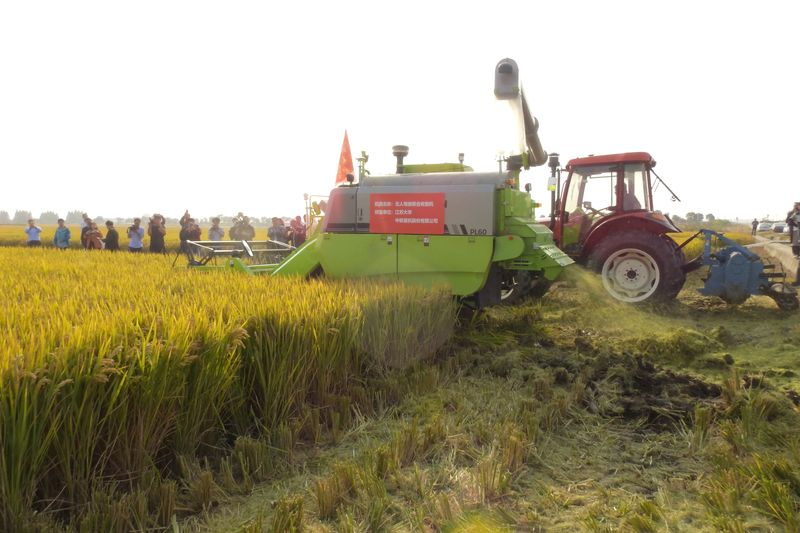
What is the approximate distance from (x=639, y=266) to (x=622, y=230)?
566 millimetres

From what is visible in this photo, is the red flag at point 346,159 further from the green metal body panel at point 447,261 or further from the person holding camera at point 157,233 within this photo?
the person holding camera at point 157,233

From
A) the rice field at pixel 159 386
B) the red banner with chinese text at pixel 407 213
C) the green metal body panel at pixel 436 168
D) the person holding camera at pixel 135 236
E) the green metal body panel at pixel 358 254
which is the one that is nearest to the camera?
the rice field at pixel 159 386

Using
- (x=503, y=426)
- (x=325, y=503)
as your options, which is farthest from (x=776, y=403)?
(x=325, y=503)

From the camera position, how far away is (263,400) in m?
3.19

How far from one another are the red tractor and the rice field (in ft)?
14.7

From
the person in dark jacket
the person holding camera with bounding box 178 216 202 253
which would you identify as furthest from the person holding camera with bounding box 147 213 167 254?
the person in dark jacket

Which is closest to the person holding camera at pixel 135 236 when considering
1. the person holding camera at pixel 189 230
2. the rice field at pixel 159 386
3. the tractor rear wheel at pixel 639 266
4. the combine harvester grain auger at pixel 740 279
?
the person holding camera at pixel 189 230

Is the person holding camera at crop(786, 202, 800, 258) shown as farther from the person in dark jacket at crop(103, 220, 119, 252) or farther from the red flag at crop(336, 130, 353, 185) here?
the person in dark jacket at crop(103, 220, 119, 252)

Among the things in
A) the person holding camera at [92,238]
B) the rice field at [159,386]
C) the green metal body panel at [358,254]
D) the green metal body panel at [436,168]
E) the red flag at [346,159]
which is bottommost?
the rice field at [159,386]

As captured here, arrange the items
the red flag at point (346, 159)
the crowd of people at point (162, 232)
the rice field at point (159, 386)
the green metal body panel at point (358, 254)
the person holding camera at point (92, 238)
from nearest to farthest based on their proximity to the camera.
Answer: the rice field at point (159, 386)
the green metal body panel at point (358, 254)
the red flag at point (346, 159)
the crowd of people at point (162, 232)
the person holding camera at point (92, 238)

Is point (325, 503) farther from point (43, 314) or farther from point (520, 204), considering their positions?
point (520, 204)

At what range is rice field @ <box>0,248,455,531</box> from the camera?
2033mm

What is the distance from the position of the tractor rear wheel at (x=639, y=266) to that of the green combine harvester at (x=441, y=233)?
1506 mm

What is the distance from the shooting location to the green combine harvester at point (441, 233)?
5.74 meters
